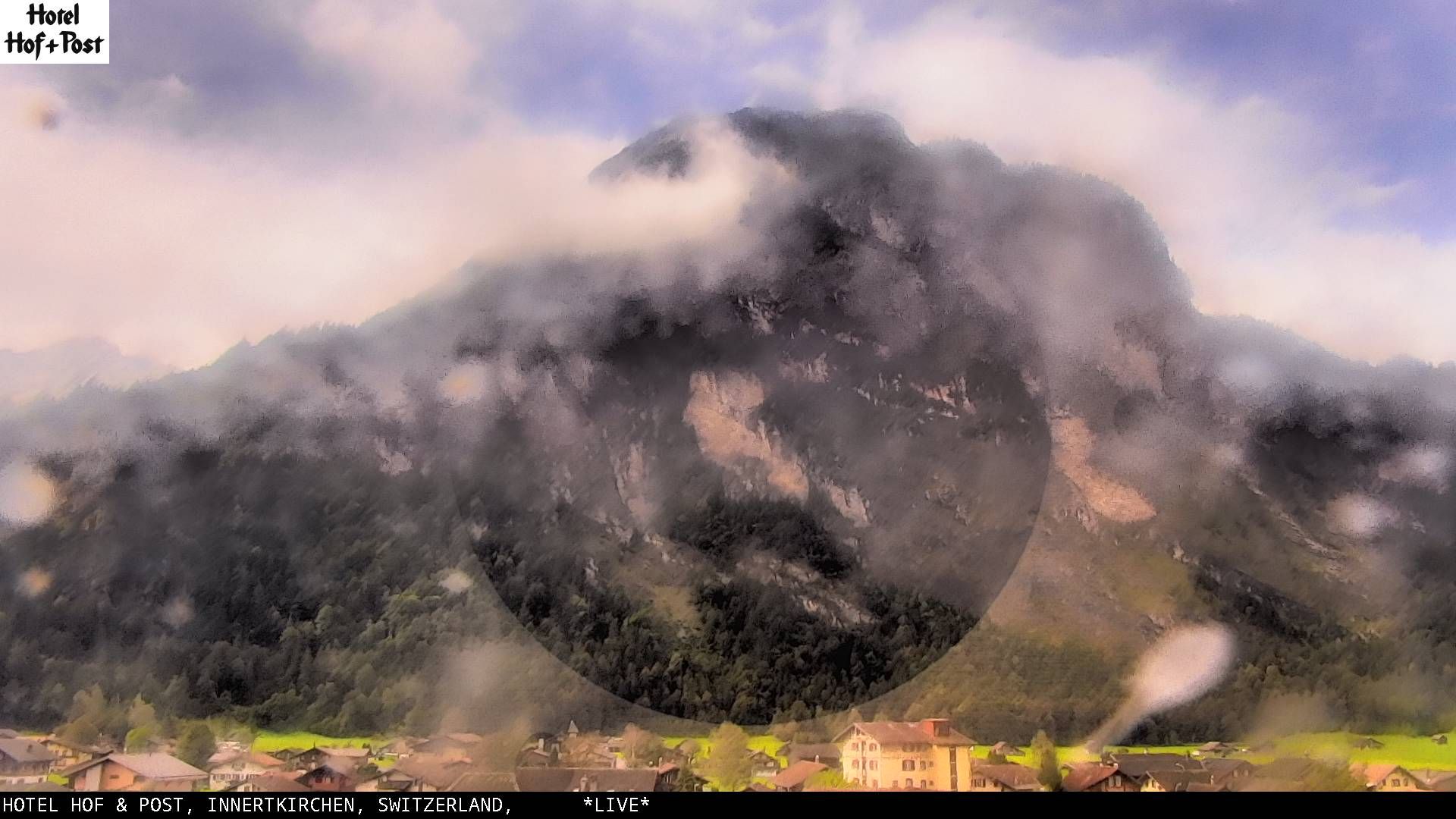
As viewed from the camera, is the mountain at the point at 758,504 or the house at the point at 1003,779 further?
the mountain at the point at 758,504

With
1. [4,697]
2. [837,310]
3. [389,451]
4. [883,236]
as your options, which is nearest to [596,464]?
[389,451]

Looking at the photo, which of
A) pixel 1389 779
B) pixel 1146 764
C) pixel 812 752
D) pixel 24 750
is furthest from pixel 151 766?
pixel 1389 779

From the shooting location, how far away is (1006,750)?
22.0 meters

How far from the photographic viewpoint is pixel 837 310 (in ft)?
111

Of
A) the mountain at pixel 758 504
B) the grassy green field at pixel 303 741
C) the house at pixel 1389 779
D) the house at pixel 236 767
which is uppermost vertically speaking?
the mountain at pixel 758 504

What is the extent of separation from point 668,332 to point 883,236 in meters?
7.56

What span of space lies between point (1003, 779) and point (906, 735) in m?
1.92

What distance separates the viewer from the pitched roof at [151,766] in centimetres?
1864

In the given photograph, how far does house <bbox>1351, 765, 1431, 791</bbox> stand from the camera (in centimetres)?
1860

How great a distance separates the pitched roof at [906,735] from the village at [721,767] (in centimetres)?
4

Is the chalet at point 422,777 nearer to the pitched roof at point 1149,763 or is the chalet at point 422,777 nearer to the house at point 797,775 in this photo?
the house at point 797,775

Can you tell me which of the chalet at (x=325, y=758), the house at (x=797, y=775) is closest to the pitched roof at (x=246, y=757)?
the chalet at (x=325, y=758)

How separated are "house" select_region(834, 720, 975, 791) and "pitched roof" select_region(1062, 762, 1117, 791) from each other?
5.74ft

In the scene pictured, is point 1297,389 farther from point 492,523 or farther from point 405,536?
point 405,536
